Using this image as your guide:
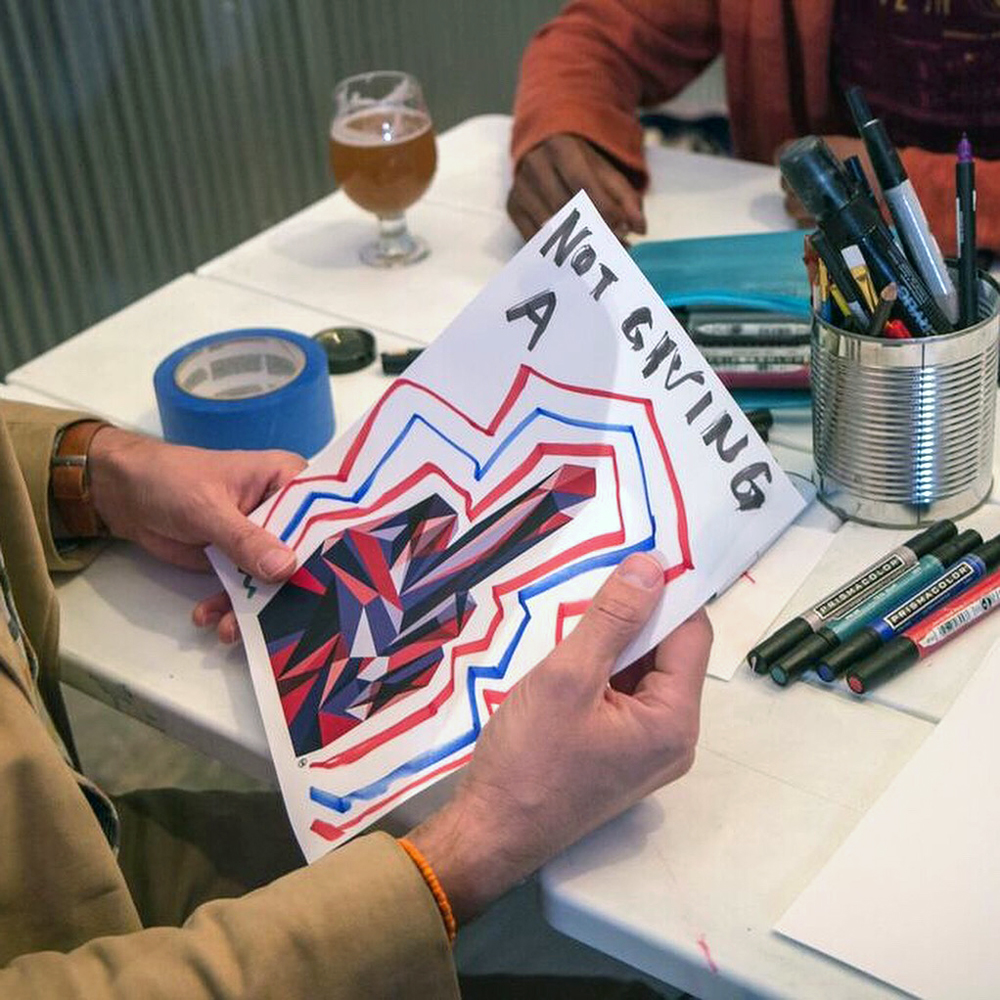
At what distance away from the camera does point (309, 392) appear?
1017mm

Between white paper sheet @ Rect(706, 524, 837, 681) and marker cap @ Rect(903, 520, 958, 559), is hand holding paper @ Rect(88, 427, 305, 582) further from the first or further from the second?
marker cap @ Rect(903, 520, 958, 559)

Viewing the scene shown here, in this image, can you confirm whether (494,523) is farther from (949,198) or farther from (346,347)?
(949,198)

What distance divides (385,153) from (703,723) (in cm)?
74

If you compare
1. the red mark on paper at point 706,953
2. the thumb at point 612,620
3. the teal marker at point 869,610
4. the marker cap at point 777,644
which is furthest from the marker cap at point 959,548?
the red mark on paper at point 706,953

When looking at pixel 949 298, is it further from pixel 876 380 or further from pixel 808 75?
pixel 808 75

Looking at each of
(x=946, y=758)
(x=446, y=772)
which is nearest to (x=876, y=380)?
(x=946, y=758)

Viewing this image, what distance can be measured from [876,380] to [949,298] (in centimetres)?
7

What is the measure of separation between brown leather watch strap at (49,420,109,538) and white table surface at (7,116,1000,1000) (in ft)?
0.09

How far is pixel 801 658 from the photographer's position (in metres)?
0.76

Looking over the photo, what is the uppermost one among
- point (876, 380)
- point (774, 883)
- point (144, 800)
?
point (876, 380)

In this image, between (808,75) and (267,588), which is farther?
(808,75)

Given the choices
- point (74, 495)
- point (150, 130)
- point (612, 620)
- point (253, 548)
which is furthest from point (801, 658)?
point (150, 130)

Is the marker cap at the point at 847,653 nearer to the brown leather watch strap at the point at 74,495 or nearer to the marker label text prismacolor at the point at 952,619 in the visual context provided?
the marker label text prismacolor at the point at 952,619

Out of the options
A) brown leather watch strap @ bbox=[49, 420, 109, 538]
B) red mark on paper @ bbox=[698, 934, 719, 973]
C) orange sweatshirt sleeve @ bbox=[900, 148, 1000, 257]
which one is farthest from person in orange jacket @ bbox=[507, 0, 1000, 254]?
red mark on paper @ bbox=[698, 934, 719, 973]
